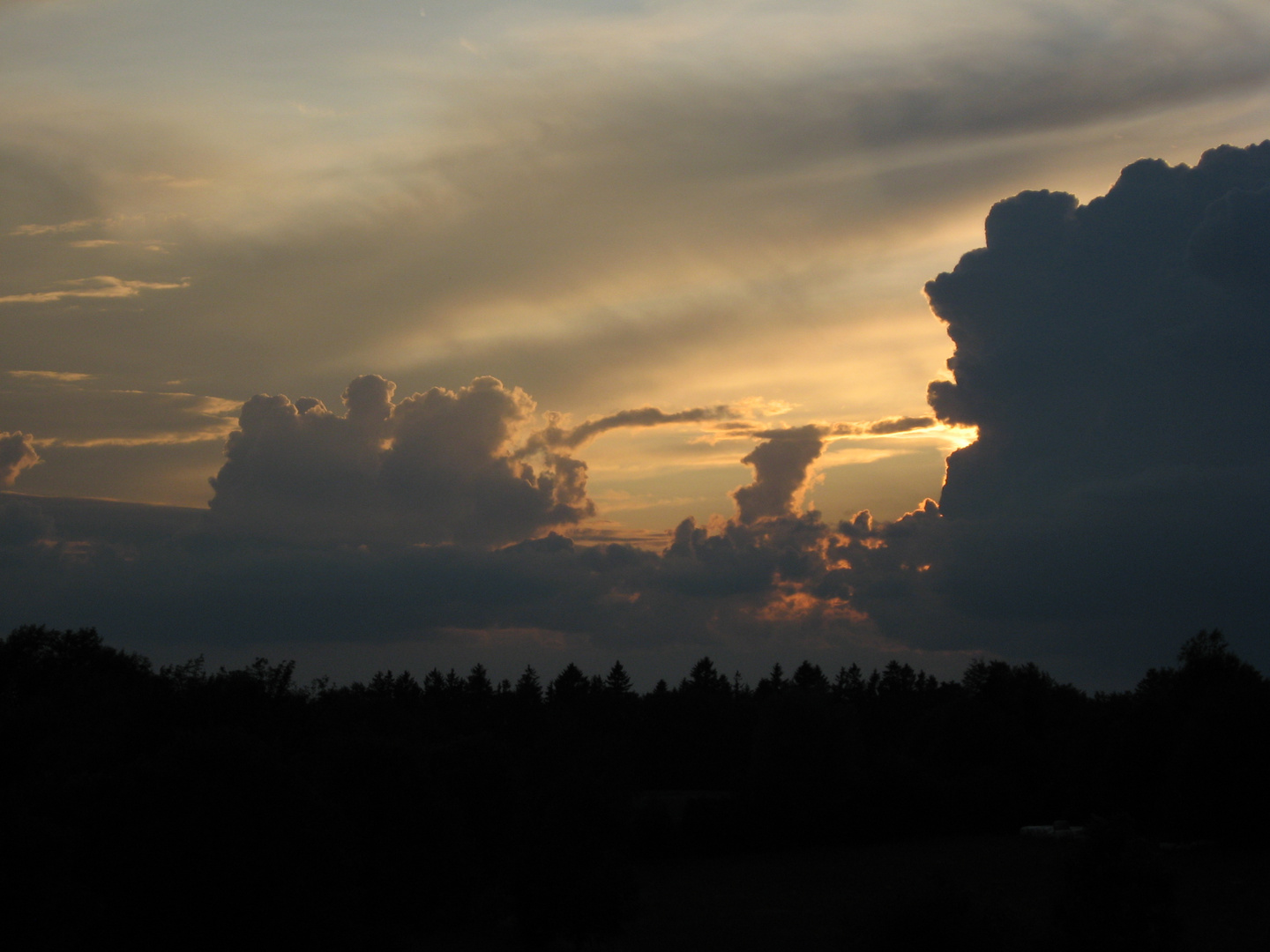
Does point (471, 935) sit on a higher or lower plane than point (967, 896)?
lower

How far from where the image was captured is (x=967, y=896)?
35.0 metres

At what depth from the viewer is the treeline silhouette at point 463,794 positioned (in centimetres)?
3628

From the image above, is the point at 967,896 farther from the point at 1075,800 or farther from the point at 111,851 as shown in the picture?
the point at 1075,800

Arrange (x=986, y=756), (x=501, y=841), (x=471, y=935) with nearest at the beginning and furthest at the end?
(x=471, y=935) < (x=501, y=841) < (x=986, y=756)

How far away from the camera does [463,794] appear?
66.2 meters

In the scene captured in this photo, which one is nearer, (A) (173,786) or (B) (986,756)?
(A) (173,786)

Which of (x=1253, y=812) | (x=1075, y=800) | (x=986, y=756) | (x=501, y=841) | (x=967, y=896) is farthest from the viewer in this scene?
(x=986, y=756)

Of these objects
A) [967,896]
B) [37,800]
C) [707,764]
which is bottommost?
[707,764]

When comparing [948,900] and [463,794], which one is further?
[463,794]

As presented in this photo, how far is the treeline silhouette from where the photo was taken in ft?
119

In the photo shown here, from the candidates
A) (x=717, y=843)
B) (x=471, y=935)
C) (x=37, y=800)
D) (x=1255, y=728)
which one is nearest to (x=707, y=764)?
(x=717, y=843)

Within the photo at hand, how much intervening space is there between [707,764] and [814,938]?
312ft

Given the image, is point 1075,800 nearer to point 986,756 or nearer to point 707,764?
point 986,756

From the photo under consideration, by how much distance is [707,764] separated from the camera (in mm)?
153000
